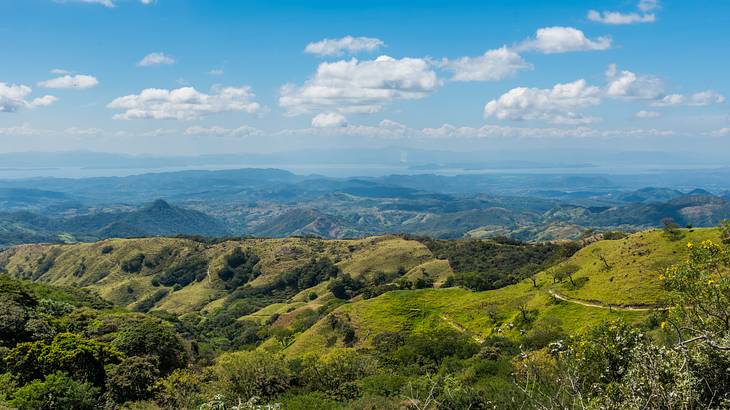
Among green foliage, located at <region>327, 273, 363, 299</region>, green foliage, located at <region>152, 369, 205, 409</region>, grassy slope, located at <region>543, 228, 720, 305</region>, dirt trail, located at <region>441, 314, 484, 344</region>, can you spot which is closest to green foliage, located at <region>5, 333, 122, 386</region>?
green foliage, located at <region>152, 369, 205, 409</region>

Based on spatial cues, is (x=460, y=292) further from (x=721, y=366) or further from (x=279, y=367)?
(x=721, y=366)

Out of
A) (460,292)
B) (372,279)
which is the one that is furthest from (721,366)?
(372,279)

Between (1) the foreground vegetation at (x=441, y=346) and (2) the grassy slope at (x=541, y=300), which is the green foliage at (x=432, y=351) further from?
(2) the grassy slope at (x=541, y=300)

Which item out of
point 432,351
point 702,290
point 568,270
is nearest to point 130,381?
point 432,351

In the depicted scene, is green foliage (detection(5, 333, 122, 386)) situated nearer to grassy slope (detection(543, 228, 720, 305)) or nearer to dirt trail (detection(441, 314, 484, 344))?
dirt trail (detection(441, 314, 484, 344))

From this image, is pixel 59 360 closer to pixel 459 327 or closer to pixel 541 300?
pixel 459 327

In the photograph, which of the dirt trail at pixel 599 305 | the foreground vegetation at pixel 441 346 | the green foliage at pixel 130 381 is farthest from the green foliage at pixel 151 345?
the dirt trail at pixel 599 305
